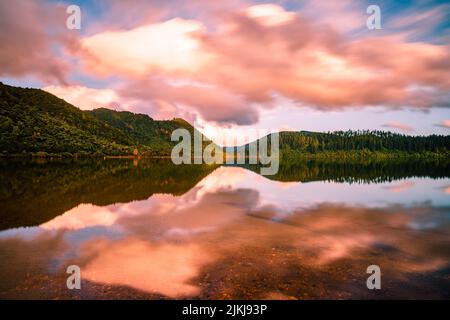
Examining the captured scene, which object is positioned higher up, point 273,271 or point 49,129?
point 49,129

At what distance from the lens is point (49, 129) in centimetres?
18450

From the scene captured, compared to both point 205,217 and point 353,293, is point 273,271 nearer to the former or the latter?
point 353,293

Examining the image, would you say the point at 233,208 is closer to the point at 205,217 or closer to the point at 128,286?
the point at 205,217

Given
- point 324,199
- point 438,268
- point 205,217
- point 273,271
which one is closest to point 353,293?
point 273,271

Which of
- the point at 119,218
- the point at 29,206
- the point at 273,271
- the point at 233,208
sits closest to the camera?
the point at 273,271

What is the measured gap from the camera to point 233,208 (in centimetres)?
2973

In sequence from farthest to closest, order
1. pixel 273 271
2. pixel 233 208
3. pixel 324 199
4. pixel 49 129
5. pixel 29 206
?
pixel 49 129
pixel 324 199
pixel 233 208
pixel 29 206
pixel 273 271

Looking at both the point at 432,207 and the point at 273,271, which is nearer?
the point at 273,271

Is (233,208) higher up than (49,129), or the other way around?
(49,129)
